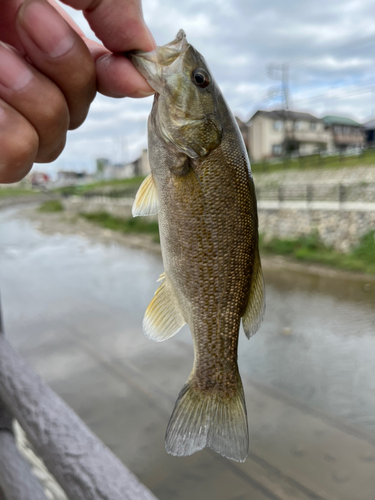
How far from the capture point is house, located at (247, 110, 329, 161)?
78.7ft

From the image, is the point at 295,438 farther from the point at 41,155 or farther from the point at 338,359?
the point at 41,155

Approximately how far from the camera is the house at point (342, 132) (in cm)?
2892

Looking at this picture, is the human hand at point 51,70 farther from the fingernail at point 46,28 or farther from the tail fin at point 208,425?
the tail fin at point 208,425

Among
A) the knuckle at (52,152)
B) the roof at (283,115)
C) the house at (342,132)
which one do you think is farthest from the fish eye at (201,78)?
the house at (342,132)

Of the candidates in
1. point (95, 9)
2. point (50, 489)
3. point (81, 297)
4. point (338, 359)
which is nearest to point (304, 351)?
point (338, 359)

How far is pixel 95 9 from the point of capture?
0.88m

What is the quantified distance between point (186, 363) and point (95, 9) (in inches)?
156

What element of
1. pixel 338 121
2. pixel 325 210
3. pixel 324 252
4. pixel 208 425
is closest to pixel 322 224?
pixel 325 210

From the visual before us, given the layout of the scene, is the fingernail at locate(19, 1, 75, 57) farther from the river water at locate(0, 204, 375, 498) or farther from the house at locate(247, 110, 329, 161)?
the house at locate(247, 110, 329, 161)

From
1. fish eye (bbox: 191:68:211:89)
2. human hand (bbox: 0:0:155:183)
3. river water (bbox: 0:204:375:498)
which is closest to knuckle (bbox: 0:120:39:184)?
human hand (bbox: 0:0:155:183)

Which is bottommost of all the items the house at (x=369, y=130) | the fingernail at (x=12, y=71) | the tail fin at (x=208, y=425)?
the tail fin at (x=208, y=425)

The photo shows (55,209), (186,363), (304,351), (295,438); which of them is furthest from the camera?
(55,209)

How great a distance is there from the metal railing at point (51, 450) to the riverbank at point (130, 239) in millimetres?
6262

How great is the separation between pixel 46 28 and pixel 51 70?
4.0 inches
